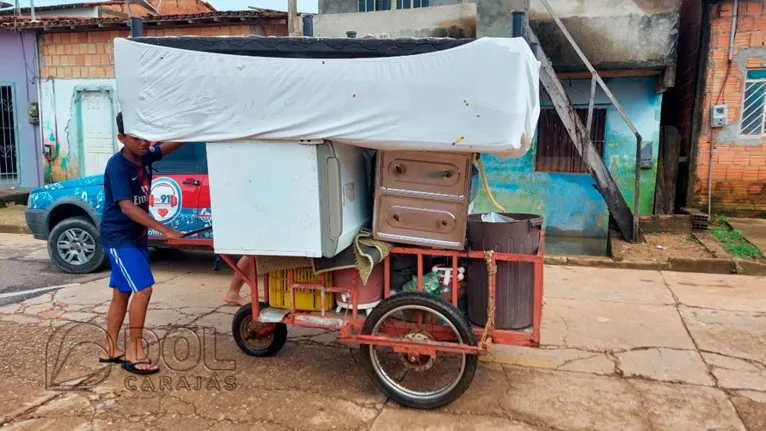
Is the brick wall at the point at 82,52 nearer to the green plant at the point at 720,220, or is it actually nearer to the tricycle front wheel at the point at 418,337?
the tricycle front wheel at the point at 418,337

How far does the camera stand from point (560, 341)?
4.45 m

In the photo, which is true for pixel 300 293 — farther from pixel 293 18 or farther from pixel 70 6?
pixel 70 6

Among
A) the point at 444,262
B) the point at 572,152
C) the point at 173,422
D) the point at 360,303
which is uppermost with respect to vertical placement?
the point at 572,152

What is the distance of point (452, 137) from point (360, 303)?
1249mm

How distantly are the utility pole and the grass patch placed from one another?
293 inches

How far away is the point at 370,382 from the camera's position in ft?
12.0

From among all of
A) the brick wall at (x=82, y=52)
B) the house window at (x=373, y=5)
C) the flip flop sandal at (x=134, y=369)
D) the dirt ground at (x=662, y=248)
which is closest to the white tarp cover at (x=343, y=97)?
the flip flop sandal at (x=134, y=369)

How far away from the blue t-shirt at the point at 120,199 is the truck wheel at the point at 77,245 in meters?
3.31

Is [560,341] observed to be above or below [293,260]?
below

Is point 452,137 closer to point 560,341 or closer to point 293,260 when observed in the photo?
point 293,260

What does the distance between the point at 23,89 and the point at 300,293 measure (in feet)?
37.9

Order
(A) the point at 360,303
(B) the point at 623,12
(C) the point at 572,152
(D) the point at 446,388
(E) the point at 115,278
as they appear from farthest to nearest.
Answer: (C) the point at 572,152 → (B) the point at 623,12 → (E) the point at 115,278 → (A) the point at 360,303 → (D) the point at 446,388

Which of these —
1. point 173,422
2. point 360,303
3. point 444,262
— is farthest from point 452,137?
point 173,422

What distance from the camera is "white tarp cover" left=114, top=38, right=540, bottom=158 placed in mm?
2867
